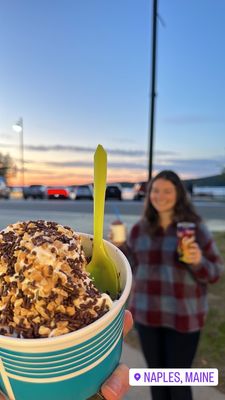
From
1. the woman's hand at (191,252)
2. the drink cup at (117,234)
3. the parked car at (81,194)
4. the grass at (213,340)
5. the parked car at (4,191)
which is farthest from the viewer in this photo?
the parked car at (81,194)

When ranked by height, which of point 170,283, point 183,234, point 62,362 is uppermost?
point 183,234

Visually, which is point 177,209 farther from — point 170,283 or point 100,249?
point 100,249

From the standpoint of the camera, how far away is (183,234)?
2.00 m

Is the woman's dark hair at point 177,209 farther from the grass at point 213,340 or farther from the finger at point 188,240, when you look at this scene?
the grass at point 213,340

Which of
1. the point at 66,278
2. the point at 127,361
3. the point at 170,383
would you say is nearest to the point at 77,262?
the point at 66,278

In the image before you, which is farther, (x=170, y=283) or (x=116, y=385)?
(x=170, y=283)

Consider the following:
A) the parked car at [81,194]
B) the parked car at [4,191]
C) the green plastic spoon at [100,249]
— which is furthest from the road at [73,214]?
the parked car at [81,194]

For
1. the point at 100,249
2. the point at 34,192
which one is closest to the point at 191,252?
the point at 100,249

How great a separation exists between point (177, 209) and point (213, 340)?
166cm

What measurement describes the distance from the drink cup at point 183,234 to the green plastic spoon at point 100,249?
3.39ft

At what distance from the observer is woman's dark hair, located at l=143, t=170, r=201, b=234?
2.17 m

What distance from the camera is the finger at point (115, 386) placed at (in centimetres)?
93

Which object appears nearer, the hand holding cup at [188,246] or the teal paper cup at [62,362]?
the teal paper cup at [62,362]

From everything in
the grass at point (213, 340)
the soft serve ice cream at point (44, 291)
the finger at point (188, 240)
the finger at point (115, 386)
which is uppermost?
the soft serve ice cream at point (44, 291)
